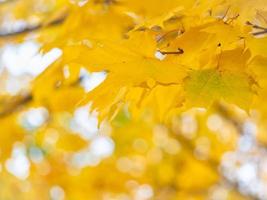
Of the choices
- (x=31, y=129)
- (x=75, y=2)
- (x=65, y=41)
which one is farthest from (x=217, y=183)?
(x=65, y=41)

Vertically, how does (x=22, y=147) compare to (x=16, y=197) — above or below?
above

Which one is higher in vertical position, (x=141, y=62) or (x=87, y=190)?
(x=141, y=62)

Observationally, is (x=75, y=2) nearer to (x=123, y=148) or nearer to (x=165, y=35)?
(x=165, y=35)

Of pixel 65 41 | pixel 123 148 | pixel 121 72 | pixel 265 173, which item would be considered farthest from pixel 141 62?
pixel 265 173

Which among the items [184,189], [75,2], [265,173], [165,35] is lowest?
[265,173]

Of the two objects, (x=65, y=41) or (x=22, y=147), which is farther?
(x=22, y=147)

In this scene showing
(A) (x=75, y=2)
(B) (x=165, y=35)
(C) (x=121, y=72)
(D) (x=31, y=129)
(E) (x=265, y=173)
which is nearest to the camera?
(C) (x=121, y=72)

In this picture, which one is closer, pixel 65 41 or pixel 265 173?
pixel 65 41

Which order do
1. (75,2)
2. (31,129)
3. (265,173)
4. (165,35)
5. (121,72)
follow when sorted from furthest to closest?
(265,173), (31,129), (75,2), (165,35), (121,72)

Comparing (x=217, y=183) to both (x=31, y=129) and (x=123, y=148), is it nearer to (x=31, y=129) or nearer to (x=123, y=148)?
(x=123, y=148)
